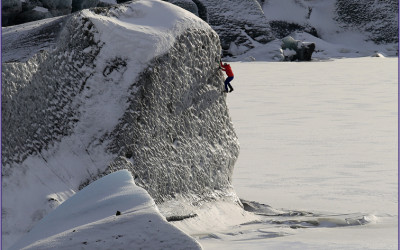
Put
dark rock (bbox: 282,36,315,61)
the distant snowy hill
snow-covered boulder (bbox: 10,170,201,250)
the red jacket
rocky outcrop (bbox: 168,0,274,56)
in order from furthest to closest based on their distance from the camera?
the distant snowy hill, rocky outcrop (bbox: 168,0,274,56), dark rock (bbox: 282,36,315,61), the red jacket, snow-covered boulder (bbox: 10,170,201,250)

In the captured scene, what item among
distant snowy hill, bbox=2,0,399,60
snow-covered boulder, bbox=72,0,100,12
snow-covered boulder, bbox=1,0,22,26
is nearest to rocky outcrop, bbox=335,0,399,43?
distant snowy hill, bbox=2,0,399,60

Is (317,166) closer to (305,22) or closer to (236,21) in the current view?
(236,21)

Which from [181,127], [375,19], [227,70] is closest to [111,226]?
[181,127]

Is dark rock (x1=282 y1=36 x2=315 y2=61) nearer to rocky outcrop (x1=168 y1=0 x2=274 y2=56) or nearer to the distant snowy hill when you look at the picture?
the distant snowy hill

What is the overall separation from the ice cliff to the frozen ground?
47cm

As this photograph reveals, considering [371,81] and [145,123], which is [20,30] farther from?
[371,81]

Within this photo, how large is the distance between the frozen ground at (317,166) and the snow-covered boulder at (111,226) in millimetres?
759

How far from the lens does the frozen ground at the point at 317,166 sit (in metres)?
3.48

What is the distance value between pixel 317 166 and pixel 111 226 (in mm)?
3236

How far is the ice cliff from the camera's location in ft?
10.7

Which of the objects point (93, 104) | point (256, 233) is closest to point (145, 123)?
point (93, 104)

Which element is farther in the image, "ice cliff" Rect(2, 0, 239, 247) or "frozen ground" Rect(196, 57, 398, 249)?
"frozen ground" Rect(196, 57, 398, 249)

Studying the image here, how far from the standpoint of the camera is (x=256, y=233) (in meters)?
3.53

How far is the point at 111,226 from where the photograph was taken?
2.44 meters
